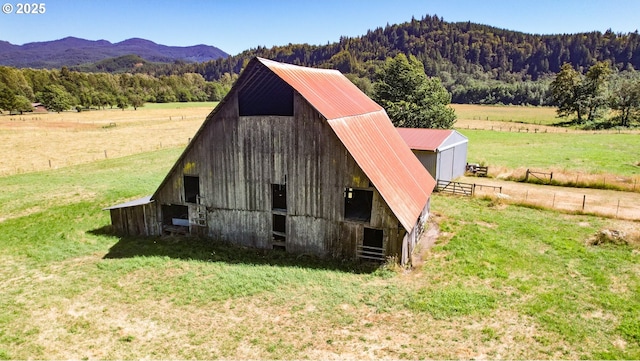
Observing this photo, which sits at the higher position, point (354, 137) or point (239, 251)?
point (354, 137)

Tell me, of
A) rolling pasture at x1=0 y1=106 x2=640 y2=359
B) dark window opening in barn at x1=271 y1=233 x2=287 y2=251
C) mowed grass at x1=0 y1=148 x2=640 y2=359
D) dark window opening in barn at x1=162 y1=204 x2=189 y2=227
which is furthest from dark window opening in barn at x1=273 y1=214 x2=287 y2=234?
dark window opening in barn at x1=162 y1=204 x2=189 y2=227

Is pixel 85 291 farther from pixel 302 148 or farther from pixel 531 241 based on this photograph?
pixel 531 241

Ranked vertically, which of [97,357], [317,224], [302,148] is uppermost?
[302,148]

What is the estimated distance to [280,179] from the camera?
19.1 metres

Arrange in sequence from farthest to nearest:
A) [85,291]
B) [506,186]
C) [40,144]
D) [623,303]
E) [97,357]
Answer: [40,144] < [506,186] < [85,291] < [623,303] < [97,357]

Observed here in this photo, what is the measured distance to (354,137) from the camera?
1917 cm

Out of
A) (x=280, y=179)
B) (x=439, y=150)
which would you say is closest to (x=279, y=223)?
(x=280, y=179)

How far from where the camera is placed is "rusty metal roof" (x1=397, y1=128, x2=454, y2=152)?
104ft

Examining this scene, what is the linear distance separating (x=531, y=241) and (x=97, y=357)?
62.9 feet

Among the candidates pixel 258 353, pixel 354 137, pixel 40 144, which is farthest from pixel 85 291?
pixel 40 144

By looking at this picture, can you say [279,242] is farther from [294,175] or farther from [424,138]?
[424,138]

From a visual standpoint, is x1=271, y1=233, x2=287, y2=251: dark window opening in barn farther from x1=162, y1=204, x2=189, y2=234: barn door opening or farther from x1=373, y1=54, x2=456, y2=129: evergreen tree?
x1=373, y1=54, x2=456, y2=129: evergreen tree

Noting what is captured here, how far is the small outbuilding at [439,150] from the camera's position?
31.3m

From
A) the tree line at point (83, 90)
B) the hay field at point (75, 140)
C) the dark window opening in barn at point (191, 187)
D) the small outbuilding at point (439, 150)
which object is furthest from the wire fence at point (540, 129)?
the tree line at point (83, 90)
